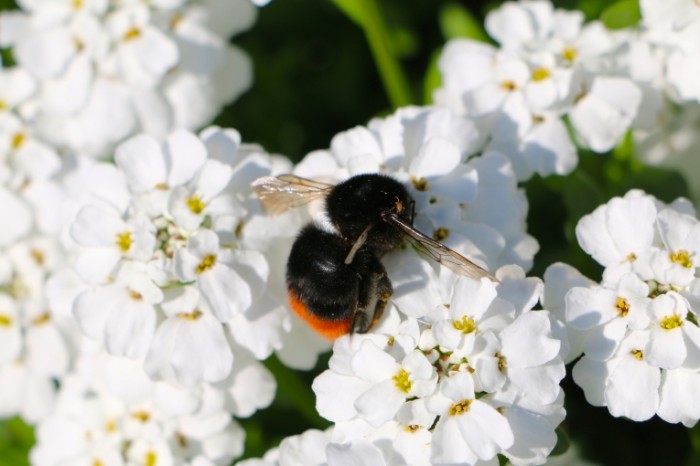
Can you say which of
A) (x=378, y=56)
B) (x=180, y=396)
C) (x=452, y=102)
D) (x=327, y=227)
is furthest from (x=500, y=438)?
(x=378, y=56)

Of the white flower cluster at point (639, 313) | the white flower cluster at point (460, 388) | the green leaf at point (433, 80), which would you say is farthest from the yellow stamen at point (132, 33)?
the white flower cluster at point (639, 313)

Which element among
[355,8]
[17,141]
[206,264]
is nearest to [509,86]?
[355,8]

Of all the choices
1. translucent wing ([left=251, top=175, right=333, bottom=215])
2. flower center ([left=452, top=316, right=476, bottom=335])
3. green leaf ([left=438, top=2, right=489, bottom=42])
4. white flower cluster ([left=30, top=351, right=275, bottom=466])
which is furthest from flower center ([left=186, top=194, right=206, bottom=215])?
green leaf ([left=438, top=2, right=489, bottom=42])

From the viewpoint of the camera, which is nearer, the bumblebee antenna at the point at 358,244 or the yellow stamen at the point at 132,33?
the bumblebee antenna at the point at 358,244

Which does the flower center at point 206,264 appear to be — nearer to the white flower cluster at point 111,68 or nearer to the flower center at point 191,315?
the flower center at point 191,315

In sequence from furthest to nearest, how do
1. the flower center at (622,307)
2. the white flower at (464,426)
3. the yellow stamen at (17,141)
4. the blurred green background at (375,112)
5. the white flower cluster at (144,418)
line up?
the yellow stamen at (17,141), the blurred green background at (375,112), the white flower cluster at (144,418), the flower center at (622,307), the white flower at (464,426)

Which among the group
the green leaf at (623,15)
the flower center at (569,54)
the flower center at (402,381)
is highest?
the green leaf at (623,15)

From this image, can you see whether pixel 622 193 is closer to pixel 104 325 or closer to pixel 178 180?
pixel 178 180
